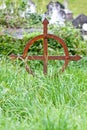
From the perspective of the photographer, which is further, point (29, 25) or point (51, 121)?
point (29, 25)

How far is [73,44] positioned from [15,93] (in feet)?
12.5

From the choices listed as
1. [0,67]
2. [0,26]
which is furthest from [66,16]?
[0,67]

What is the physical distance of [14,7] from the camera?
1165 cm

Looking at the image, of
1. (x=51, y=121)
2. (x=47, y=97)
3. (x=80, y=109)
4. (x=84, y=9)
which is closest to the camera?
(x=51, y=121)

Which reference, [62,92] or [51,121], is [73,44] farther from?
[51,121]

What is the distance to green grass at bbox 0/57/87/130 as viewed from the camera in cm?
423

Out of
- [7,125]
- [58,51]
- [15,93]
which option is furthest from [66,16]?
[7,125]

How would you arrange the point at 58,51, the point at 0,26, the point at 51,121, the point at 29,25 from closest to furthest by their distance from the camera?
the point at 51,121 < the point at 58,51 < the point at 0,26 < the point at 29,25

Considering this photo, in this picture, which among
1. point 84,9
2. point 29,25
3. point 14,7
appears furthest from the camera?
point 84,9

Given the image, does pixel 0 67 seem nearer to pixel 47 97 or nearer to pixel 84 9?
pixel 47 97

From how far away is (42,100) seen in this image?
17.5ft

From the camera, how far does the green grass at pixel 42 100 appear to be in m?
4.23

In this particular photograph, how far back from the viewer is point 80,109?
16.1 feet

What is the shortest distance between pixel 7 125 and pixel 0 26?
582 centimetres
